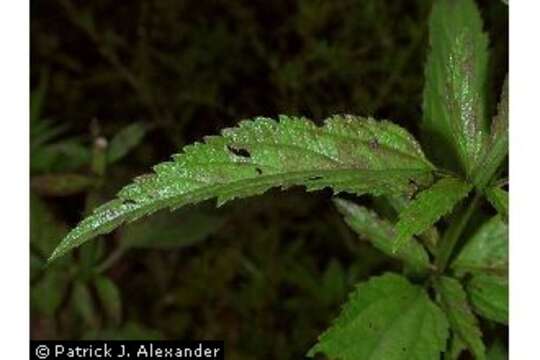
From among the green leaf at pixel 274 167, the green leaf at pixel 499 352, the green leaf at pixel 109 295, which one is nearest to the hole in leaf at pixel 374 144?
the green leaf at pixel 274 167

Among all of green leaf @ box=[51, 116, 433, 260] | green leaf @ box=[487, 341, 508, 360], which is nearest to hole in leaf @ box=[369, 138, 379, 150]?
green leaf @ box=[51, 116, 433, 260]

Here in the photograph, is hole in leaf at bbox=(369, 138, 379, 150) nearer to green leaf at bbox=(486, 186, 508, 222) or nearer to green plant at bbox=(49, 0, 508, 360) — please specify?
green plant at bbox=(49, 0, 508, 360)

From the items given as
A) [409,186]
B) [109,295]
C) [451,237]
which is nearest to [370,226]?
[451,237]

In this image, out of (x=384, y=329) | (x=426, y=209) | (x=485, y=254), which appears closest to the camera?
(x=426, y=209)

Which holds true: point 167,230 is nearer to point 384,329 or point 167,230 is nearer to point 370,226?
point 370,226

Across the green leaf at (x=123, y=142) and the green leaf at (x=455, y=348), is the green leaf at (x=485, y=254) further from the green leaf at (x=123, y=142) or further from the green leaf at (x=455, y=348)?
the green leaf at (x=123, y=142)

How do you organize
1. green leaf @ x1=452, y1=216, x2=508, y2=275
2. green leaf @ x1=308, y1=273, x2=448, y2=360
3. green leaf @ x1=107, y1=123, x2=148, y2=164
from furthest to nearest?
green leaf @ x1=107, y1=123, x2=148, y2=164 < green leaf @ x1=452, y1=216, x2=508, y2=275 < green leaf @ x1=308, y1=273, x2=448, y2=360
